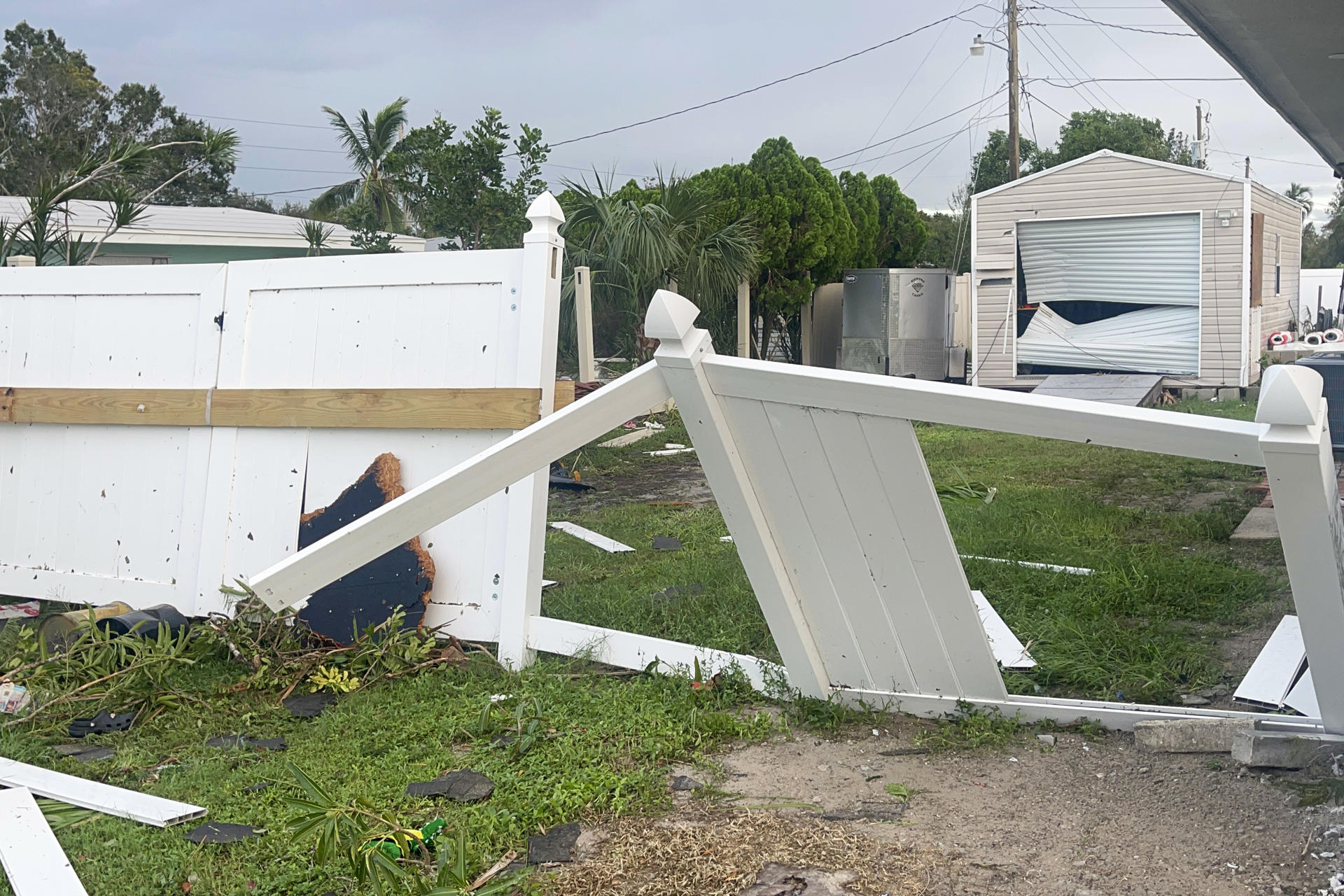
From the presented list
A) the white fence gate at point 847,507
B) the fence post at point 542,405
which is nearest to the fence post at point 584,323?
the fence post at point 542,405

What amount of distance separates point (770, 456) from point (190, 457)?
114 inches

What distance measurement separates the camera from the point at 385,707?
350 centimetres

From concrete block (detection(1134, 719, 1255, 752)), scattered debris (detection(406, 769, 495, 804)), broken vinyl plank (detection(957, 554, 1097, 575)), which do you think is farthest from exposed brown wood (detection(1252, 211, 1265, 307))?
scattered debris (detection(406, 769, 495, 804))

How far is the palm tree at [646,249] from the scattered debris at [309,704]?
909 centimetres

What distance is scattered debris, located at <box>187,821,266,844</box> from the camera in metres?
2.58

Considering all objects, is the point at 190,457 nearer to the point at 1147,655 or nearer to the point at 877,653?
the point at 877,653

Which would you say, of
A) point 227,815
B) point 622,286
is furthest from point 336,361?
point 622,286

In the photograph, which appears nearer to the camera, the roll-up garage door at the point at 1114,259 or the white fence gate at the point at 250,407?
the white fence gate at the point at 250,407

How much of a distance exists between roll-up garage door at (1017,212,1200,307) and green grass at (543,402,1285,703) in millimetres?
7672

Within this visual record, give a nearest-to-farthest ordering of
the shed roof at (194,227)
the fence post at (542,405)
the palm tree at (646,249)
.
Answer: the fence post at (542,405)
the palm tree at (646,249)
the shed roof at (194,227)

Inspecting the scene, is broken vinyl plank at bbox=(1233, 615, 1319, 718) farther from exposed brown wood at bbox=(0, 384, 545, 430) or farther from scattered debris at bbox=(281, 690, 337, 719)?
scattered debris at bbox=(281, 690, 337, 719)

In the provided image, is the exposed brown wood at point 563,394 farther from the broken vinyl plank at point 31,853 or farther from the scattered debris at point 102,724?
the broken vinyl plank at point 31,853

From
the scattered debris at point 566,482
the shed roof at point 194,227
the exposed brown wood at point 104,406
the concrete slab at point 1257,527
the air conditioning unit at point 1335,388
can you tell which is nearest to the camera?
the exposed brown wood at point 104,406

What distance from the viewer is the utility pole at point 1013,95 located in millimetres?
24484
